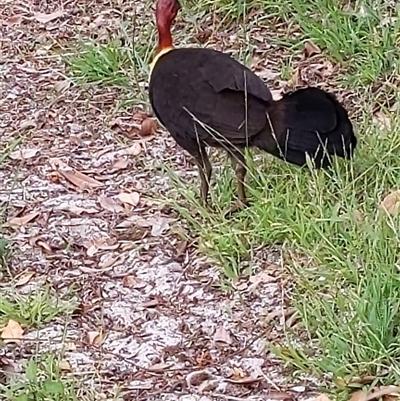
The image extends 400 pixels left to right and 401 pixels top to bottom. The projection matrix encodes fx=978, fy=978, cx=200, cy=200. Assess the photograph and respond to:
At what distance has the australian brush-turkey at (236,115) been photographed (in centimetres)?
374

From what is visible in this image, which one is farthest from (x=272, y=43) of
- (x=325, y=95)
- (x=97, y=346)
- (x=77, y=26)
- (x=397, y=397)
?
(x=397, y=397)

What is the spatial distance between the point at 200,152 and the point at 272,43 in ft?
5.41

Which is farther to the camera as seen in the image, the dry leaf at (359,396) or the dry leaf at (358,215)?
the dry leaf at (358,215)

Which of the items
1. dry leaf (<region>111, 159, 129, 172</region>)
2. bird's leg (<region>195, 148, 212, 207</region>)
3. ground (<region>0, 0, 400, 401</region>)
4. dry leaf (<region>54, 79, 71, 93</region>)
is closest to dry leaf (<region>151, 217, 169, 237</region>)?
ground (<region>0, 0, 400, 401</region>)

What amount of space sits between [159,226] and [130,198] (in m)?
0.32

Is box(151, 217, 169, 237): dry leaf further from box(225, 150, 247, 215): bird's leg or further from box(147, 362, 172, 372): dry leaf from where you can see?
box(147, 362, 172, 372): dry leaf

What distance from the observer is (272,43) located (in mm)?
5582

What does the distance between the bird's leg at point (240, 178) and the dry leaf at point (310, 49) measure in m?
1.42

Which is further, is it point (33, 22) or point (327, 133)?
point (33, 22)

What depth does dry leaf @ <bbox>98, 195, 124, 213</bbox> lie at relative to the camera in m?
4.46

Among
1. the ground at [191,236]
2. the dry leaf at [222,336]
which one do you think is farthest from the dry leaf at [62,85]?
the dry leaf at [222,336]

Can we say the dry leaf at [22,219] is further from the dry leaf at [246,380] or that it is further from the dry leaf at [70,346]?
the dry leaf at [246,380]

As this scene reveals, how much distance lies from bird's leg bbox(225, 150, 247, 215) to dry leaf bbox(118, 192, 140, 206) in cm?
56

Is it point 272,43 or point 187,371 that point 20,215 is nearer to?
point 187,371
